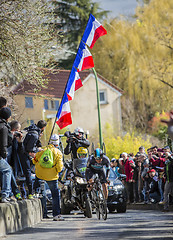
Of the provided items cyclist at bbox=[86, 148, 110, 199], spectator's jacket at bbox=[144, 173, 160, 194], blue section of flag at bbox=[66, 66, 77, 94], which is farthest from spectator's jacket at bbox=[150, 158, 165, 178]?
blue section of flag at bbox=[66, 66, 77, 94]

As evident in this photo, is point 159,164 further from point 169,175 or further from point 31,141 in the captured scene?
point 31,141

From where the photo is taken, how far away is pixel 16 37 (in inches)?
690

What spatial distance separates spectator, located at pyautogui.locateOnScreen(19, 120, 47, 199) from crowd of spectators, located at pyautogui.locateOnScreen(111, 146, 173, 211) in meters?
4.42

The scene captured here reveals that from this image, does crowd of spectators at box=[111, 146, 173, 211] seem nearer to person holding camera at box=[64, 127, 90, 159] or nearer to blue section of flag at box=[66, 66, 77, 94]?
person holding camera at box=[64, 127, 90, 159]

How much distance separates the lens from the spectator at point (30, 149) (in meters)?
13.0

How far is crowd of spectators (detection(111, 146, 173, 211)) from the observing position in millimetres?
17302

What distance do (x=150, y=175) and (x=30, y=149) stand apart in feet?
23.8

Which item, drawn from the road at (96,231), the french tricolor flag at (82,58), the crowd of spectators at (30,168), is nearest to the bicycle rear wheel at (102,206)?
the road at (96,231)

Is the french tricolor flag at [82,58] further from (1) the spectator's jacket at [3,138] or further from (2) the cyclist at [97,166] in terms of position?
(1) the spectator's jacket at [3,138]

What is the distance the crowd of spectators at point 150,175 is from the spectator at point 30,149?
14.5ft

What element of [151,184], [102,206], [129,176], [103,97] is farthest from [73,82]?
[103,97]

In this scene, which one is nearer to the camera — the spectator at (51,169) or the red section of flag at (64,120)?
the spectator at (51,169)

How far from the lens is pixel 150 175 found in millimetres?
19734

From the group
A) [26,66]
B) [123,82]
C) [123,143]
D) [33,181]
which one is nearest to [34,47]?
[26,66]
